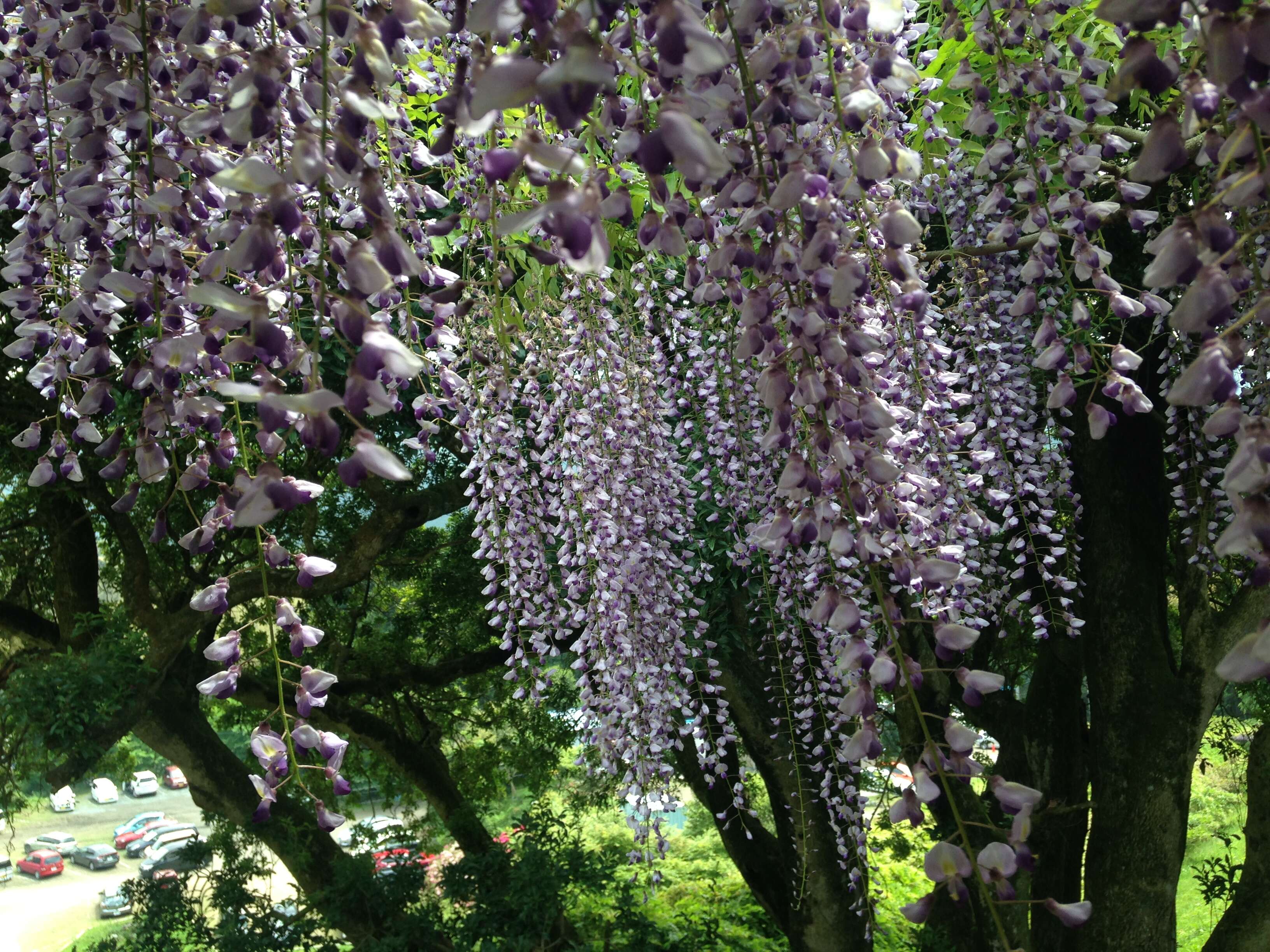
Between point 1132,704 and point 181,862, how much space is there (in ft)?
15.5

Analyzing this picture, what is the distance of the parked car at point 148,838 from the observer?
294 inches

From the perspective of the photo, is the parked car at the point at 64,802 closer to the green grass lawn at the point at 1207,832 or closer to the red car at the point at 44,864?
the red car at the point at 44,864

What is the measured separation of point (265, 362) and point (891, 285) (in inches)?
35.3

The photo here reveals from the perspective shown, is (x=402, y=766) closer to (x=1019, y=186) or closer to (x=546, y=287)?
(x=546, y=287)

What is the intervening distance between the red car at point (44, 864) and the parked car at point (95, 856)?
0.09m

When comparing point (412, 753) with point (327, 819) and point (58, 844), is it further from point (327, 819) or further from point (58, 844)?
point (327, 819)

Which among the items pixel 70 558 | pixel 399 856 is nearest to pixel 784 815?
pixel 399 856

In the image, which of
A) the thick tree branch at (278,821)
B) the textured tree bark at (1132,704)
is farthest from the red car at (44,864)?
the textured tree bark at (1132,704)

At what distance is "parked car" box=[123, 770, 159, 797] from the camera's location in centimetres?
729

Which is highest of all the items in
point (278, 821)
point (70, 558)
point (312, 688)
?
point (70, 558)

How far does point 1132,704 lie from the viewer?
3.63 metres

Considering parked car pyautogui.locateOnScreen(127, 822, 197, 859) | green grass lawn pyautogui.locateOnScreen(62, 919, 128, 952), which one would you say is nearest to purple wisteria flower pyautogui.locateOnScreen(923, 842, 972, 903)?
green grass lawn pyautogui.locateOnScreen(62, 919, 128, 952)

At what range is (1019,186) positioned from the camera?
5.07 feet

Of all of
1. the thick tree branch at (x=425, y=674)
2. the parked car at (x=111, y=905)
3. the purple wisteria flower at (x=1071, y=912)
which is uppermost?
the thick tree branch at (x=425, y=674)
